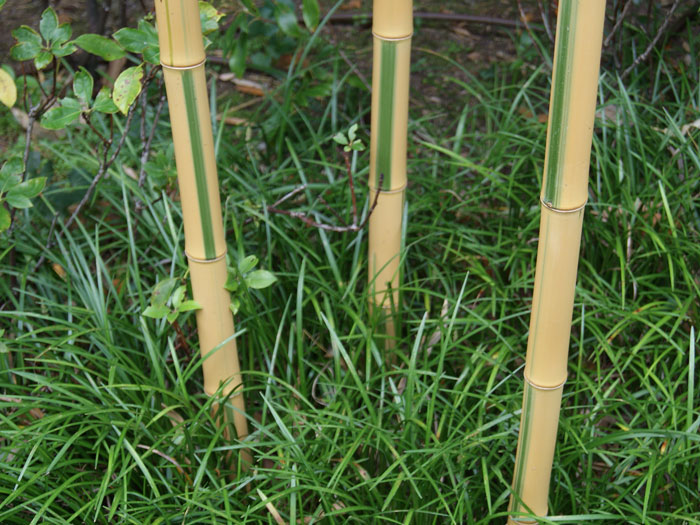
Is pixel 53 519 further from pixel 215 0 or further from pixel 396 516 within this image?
pixel 215 0

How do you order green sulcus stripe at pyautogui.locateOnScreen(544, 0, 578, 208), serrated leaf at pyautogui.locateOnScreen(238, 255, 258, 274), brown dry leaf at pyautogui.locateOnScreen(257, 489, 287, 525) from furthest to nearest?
serrated leaf at pyautogui.locateOnScreen(238, 255, 258, 274), brown dry leaf at pyautogui.locateOnScreen(257, 489, 287, 525), green sulcus stripe at pyautogui.locateOnScreen(544, 0, 578, 208)

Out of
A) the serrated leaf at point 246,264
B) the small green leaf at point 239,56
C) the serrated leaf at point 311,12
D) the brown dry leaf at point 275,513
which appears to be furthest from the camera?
the small green leaf at point 239,56

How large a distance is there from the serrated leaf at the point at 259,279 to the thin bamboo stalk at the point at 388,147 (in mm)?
326

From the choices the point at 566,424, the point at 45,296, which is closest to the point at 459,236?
the point at 566,424

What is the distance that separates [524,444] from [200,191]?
821 millimetres

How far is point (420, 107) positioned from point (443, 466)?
1.76m

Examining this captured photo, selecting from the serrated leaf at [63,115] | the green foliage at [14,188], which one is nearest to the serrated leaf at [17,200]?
the green foliage at [14,188]

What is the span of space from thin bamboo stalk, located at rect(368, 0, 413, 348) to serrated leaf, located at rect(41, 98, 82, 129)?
70 centimetres

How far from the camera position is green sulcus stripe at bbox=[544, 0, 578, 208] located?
121 cm

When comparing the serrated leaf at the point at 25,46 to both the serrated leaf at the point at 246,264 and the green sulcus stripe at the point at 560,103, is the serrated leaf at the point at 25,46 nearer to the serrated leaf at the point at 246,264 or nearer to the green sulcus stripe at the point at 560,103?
the serrated leaf at the point at 246,264

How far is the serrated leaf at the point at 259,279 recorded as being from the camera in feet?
6.16

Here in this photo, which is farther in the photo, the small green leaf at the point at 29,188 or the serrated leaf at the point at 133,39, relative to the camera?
the small green leaf at the point at 29,188

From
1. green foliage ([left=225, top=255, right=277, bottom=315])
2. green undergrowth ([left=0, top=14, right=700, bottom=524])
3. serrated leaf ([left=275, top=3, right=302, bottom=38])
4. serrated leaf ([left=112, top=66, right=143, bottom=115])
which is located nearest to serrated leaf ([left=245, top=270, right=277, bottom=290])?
green foliage ([left=225, top=255, right=277, bottom=315])

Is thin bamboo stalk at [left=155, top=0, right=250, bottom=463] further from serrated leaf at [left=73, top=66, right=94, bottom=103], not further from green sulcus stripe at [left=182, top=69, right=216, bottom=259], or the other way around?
serrated leaf at [left=73, top=66, right=94, bottom=103]
